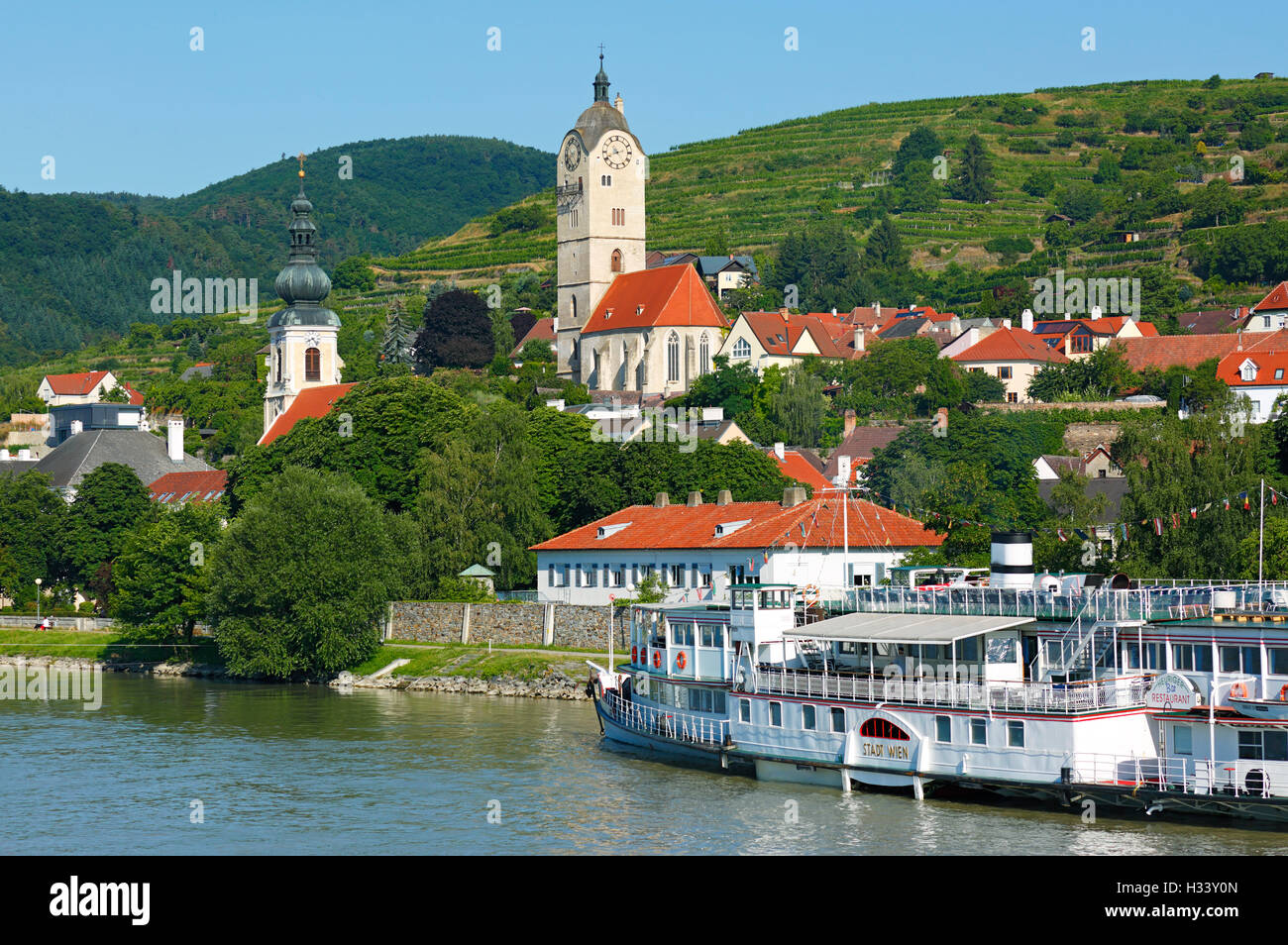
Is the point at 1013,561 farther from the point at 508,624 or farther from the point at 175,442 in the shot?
the point at 175,442

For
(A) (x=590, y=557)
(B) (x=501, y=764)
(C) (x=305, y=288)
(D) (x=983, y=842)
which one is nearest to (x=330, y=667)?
(A) (x=590, y=557)

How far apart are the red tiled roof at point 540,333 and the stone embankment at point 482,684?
81194mm

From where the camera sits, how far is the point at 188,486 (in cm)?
10856

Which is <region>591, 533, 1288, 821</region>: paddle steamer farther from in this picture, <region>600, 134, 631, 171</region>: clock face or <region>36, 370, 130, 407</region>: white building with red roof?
<region>36, 370, 130, 407</region>: white building with red roof

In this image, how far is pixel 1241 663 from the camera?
120ft

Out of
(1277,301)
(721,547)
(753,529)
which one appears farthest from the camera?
(1277,301)

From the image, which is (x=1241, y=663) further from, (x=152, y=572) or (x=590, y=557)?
(x=152, y=572)

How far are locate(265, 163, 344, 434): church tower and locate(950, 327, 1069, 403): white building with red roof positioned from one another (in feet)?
143

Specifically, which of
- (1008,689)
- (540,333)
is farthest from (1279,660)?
(540,333)

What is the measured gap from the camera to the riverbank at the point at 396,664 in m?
62.2

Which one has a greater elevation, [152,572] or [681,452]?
[681,452]

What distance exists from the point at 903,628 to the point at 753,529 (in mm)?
22815

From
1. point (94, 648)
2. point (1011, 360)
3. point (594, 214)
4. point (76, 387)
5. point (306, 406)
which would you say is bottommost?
point (94, 648)
